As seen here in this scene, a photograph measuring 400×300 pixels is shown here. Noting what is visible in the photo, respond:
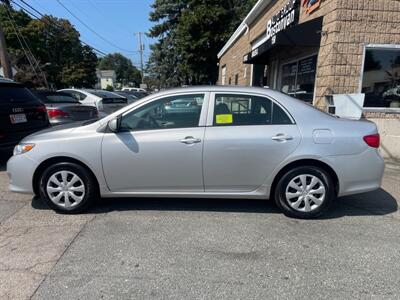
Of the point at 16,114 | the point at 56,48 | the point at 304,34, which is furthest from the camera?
the point at 56,48

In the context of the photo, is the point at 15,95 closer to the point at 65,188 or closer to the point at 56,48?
the point at 65,188

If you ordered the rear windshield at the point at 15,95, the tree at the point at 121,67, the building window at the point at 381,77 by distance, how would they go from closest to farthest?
the rear windshield at the point at 15,95, the building window at the point at 381,77, the tree at the point at 121,67

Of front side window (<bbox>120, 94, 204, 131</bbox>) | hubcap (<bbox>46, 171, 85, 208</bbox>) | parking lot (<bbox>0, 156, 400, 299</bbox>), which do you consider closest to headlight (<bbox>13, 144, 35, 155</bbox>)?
hubcap (<bbox>46, 171, 85, 208</bbox>)

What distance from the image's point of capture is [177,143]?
376cm

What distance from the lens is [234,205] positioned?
4.35 meters

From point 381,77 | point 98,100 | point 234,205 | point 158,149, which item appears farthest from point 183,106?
point 98,100

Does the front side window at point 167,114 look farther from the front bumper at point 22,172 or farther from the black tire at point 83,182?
the front bumper at point 22,172

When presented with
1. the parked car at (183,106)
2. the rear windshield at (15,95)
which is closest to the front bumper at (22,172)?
the parked car at (183,106)

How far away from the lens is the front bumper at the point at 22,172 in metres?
3.90

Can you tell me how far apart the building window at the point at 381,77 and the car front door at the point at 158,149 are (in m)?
5.06

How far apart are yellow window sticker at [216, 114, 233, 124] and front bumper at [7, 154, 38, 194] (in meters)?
2.36

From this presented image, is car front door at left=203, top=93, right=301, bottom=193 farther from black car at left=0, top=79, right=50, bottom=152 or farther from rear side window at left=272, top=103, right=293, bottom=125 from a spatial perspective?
black car at left=0, top=79, right=50, bottom=152

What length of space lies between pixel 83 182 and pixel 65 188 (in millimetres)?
243

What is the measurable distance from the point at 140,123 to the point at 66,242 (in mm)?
1600
